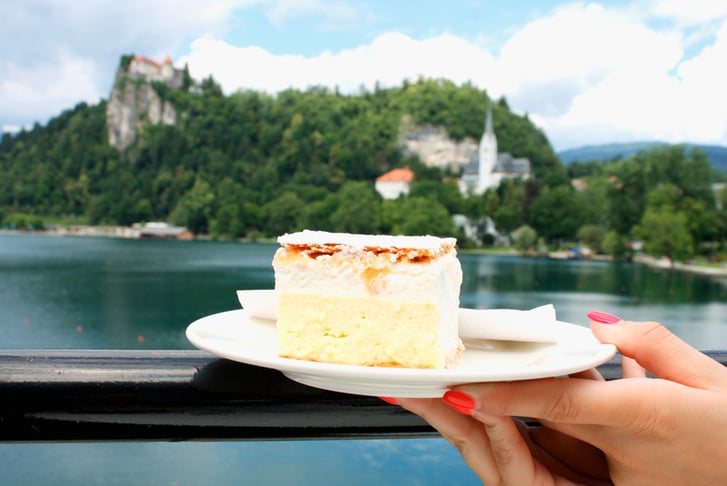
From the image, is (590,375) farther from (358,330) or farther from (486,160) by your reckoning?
(486,160)

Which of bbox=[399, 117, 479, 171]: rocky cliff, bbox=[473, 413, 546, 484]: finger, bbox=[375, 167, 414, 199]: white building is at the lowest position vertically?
bbox=[473, 413, 546, 484]: finger

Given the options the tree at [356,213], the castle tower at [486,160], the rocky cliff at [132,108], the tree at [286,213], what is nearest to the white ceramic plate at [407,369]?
the tree at [356,213]

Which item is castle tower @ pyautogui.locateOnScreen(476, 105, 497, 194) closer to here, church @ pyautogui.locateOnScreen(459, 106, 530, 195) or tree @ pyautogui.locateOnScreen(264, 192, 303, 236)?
church @ pyautogui.locateOnScreen(459, 106, 530, 195)

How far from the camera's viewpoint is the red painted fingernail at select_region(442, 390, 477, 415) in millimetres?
810

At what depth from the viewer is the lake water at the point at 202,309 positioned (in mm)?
16969

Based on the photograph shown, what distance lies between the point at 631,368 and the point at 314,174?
270 ft

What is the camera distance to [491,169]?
81938mm

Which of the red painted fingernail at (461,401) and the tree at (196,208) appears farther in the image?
the tree at (196,208)

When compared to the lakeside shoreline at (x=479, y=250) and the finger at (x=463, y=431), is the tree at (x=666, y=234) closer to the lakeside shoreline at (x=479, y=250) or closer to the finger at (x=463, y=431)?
the lakeside shoreline at (x=479, y=250)

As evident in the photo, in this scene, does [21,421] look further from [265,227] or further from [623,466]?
[265,227]

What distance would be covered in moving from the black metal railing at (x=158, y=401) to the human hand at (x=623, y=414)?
0.18 metres

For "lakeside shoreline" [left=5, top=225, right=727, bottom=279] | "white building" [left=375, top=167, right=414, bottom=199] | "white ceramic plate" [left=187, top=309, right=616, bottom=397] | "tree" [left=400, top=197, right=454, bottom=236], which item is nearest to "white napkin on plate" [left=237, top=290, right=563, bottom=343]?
"white ceramic plate" [left=187, top=309, right=616, bottom=397]

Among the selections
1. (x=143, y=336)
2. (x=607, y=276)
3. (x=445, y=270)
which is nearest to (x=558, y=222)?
(x=607, y=276)

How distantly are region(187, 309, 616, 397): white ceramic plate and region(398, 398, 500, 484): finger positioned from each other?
0.17 feet
